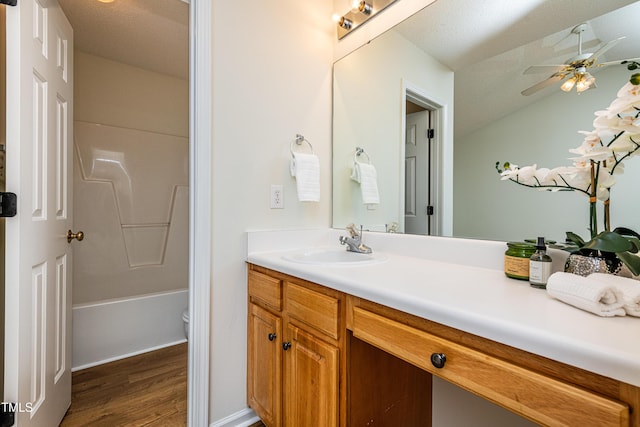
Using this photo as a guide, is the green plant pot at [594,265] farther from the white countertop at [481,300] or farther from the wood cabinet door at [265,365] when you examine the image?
the wood cabinet door at [265,365]

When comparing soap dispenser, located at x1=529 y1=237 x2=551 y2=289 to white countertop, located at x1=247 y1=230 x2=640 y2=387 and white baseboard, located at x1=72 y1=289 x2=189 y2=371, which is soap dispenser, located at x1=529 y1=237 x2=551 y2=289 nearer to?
white countertop, located at x1=247 y1=230 x2=640 y2=387

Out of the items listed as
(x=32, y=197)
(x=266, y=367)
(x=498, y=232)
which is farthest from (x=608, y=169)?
(x=32, y=197)

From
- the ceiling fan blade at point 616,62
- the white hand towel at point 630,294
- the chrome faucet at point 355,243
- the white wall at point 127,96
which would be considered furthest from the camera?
the white wall at point 127,96

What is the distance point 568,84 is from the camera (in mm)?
961

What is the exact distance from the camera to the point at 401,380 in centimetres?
108

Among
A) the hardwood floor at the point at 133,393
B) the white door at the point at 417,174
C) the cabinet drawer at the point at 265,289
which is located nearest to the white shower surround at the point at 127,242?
the hardwood floor at the point at 133,393

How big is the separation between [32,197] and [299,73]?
4.33 ft

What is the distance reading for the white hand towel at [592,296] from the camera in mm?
584

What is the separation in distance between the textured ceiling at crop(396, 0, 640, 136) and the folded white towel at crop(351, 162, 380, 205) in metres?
0.53

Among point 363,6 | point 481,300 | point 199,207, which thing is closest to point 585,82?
point 481,300

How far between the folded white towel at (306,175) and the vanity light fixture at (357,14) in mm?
794

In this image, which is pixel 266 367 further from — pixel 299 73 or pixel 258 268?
pixel 299 73

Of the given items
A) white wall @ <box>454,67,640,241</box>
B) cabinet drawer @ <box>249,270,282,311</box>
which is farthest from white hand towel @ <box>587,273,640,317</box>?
cabinet drawer @ <box>249,270,282,311</box>

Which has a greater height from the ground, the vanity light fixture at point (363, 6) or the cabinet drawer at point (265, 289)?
the vanity light fixture at point (363, 6)
